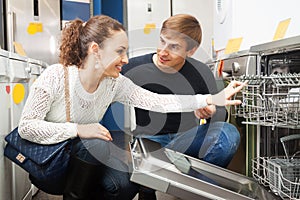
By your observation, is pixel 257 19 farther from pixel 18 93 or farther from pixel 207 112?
pixel 18 93

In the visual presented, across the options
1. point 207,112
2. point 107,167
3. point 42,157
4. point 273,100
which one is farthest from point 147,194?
point 273,100

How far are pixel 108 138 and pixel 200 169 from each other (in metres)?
0.32

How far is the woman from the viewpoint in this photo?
3.71 feet

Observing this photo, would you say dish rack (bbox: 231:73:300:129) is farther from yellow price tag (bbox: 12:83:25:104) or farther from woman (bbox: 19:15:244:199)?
yellow price tag (bbox: 12:83:25:104)

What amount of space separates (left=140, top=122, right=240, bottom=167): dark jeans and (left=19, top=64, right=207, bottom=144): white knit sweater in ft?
0.36

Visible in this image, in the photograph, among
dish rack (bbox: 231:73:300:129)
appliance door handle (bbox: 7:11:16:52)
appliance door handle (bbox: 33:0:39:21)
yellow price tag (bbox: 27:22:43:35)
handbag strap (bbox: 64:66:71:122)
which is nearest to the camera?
dish rack (bbox: 231:73:300:129)

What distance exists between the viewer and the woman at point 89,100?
44.6 inches

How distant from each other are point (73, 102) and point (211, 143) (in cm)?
53

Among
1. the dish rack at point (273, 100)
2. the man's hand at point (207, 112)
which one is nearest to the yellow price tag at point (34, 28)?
the man's hand at point (207, 112)

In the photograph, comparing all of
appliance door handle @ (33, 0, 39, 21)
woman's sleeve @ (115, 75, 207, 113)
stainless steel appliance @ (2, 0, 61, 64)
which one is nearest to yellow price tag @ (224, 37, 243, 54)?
woman's sleeve @ (115, 75, 207, 113)

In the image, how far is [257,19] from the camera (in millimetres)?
1713

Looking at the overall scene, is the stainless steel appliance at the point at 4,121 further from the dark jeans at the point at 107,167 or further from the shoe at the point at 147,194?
the shoe at the point at 147,194

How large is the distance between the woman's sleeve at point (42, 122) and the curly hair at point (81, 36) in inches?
5.2

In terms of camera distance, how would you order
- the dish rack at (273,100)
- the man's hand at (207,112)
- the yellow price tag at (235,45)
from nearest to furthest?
the dish rack at (273,100) < the man's hand at (207,112) < the yellow price tag at (235,45)
